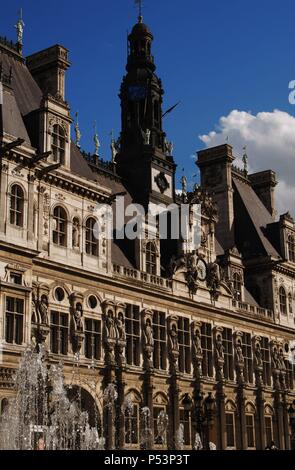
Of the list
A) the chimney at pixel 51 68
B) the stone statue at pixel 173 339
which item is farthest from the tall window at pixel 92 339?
the chimney at pixel 51 68

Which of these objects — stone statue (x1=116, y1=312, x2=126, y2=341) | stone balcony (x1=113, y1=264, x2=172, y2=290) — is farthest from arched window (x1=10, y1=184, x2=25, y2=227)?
stone statue (x1=116, y1=312, x2=126, y2=341)

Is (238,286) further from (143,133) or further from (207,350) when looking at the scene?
(143,133)

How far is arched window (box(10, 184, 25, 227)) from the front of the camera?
4084 centimetres

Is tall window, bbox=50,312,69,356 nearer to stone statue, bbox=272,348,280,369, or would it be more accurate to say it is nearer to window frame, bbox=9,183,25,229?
window frame, bbox=9,183,25,229

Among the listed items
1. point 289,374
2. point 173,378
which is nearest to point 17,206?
point 173,378

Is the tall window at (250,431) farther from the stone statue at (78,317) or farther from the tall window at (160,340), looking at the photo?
the stone statue at (78,317)

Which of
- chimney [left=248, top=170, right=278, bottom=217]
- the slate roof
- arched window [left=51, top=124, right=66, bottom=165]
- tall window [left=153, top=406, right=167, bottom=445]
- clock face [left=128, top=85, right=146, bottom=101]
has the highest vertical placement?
clock face [left=128, top=85, right=146, bottom=101]

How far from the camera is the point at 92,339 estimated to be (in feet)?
147

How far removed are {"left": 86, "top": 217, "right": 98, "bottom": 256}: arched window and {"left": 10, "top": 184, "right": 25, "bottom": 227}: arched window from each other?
6037mm

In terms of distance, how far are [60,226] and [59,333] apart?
6.05m

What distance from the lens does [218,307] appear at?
A: 5712 cm

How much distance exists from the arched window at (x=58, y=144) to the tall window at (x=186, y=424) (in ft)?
59.0
